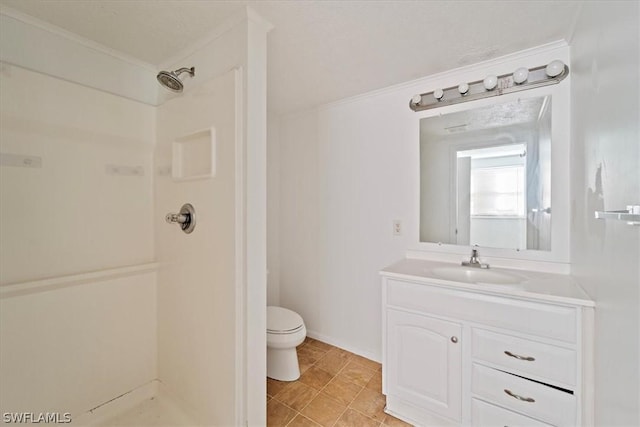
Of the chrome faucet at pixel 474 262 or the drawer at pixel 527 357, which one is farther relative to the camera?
the chrome faucet at pixel 474 262

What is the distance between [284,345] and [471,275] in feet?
4.26

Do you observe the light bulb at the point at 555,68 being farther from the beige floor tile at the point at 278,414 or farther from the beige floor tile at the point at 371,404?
the beige floor tile at the point at 278,414

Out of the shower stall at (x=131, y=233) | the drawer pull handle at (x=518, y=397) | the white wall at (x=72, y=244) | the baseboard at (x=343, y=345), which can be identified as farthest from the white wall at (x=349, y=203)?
the white wall at (x=72, y=244)

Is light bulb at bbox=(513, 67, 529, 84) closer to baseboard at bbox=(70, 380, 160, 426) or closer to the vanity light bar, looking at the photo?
the vanity light bar

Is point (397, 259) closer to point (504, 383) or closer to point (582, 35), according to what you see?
point (504, 383)

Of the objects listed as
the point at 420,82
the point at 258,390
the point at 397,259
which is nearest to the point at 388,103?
the point at 420,82

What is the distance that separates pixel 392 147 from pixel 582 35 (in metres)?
1.08

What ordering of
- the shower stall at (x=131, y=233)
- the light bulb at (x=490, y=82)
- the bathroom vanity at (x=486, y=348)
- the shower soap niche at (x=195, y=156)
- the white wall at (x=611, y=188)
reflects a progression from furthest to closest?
1. the light bulb at (x=490, y=82)
2. the shower soap niche at (x=195, y=156)
3. the shower stall at (x=131, y=233)
4. the bathroom vanity at (x=486, y=348)
5. the white wall at (x=611, y=188)

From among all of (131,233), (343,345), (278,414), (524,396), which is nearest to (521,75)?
(524,396)

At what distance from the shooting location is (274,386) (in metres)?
1.79

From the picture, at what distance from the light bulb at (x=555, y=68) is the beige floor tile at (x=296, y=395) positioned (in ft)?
7.74

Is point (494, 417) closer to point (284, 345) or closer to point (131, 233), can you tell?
point (284, 345)

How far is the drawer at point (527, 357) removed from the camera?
3.56 feet

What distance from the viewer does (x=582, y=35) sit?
1175 millimetres
